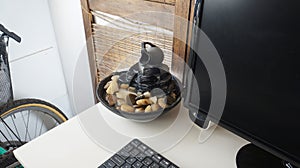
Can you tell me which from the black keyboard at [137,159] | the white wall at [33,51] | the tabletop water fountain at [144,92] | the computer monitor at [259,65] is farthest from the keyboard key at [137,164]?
the white wall at [33,51]

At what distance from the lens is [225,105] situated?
1.85 ft

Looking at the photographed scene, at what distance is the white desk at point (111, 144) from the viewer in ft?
1.94

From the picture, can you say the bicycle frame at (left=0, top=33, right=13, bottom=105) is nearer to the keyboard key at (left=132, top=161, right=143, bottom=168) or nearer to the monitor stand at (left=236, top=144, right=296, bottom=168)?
the keyboard key at (left=132, top=161, right=143, bottom=168)

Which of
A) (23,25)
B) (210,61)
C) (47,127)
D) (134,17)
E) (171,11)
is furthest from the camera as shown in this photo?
(47,127)

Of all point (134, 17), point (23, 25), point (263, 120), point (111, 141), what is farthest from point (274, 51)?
point (23, 25)

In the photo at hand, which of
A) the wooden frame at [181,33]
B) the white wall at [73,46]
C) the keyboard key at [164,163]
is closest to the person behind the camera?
the keyboard key at [164,163]

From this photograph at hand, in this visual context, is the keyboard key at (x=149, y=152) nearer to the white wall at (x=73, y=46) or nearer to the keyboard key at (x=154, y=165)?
the keyboard key at (x=154, y=165)

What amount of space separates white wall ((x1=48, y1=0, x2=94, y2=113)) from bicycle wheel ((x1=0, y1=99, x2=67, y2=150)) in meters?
0.19

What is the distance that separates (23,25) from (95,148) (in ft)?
3.11

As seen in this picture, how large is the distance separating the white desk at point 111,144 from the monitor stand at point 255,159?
17mm

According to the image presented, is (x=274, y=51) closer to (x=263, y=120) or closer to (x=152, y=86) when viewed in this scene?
(x=263, y=120)

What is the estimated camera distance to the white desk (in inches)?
23.3

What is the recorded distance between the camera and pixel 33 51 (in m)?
1.32

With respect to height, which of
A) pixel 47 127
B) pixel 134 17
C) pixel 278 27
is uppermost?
pixel 278 27
